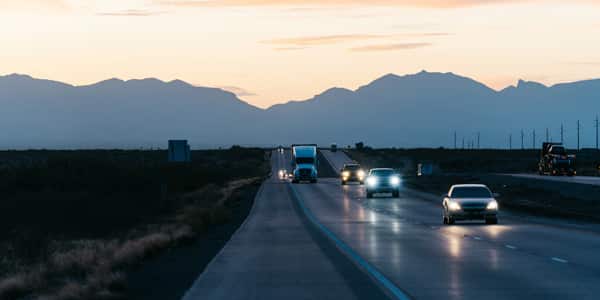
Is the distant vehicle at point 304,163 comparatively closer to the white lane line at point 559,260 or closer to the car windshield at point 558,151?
the car windshield at point 558,151

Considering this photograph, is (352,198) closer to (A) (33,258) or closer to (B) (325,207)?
(B) (325,207)

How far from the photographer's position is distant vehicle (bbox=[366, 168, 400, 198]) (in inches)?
2835

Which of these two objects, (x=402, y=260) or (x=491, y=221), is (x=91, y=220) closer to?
(x=491, y=221)

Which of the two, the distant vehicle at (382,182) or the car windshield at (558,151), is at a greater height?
the car windshield at (558,151)

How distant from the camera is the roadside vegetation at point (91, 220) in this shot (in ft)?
68.3

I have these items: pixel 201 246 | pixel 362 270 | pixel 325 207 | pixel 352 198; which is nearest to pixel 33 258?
pixel 201 246

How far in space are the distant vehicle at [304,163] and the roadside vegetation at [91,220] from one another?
4.09 m

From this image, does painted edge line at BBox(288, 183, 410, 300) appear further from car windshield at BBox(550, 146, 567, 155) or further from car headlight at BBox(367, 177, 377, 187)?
car windshield at BBox(550, 146, 567, 155)

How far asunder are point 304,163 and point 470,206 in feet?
197

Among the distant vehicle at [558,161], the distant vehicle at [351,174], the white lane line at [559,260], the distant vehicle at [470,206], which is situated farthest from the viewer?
the distant vehicle at [351,174]

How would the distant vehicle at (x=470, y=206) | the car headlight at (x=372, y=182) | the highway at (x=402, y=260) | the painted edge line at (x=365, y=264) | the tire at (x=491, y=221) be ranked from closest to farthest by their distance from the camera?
the painted edge line at (x=365, y=264) < the highway at (x=402, y=260) < the distant vehicle at (x=470, y=206) < the tire at (x=491, y=221) < the car headlight at (x=372, y=182)

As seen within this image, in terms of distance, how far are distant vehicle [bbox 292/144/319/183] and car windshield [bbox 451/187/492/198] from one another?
58.0 m

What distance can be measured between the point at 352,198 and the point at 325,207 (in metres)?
11.7

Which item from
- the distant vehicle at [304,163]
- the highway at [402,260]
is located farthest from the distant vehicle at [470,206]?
the distant vehicle at [304,163]
